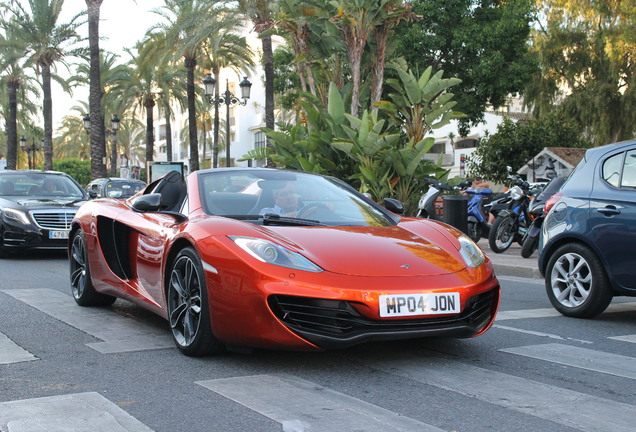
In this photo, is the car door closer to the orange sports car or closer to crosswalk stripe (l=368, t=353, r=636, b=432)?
the orange sports car

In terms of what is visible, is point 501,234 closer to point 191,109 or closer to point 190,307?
point 190,307

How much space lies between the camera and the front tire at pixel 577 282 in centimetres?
668

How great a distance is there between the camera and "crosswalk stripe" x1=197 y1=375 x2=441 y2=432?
351cm

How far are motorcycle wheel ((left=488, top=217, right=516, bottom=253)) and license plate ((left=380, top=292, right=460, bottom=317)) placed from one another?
9045 millimetres

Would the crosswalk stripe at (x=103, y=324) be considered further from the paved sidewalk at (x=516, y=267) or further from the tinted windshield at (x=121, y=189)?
the tinted windshield at (x=121, y=189)

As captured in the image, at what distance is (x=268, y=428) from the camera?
11.4 feet

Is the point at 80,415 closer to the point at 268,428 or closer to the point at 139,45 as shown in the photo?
the point at 268,428

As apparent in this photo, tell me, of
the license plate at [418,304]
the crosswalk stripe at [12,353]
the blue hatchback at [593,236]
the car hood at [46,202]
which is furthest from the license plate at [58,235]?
the license plate at [418,304]

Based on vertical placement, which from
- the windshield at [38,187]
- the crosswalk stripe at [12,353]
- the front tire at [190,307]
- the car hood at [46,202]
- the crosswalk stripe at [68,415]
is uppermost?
the windshield at [38,187]

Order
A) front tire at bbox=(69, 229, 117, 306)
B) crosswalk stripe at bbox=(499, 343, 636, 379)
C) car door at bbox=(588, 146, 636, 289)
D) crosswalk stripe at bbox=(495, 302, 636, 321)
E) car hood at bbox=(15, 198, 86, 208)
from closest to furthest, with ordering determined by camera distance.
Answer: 1. crosswalk stripe at bbox=(499, 343, 636, 379)
2. car door at bbox=(588, 146, 636, 289)
3. crosswalk stripe at bbox=(495, 302, 636, 321)
4. front tire at bbox=(69, 229, 117, 306)
5. car hood at bbox=(15, 198, 86, 208)

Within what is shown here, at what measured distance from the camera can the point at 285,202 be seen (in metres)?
5.69

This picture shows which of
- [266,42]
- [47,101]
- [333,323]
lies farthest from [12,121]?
[333,323]

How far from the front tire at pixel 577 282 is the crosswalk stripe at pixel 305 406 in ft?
11.0

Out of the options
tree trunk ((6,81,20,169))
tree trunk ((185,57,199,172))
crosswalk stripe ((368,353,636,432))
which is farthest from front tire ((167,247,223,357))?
tree trunk ((6,81,20,169))
